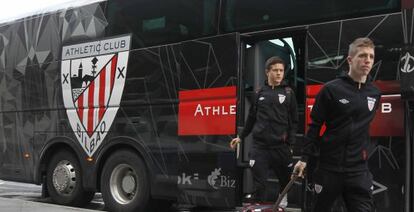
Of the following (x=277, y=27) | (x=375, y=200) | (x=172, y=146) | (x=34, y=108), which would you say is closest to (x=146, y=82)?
(x=172, y=146)

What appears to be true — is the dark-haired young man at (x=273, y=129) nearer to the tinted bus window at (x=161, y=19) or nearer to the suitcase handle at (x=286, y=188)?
the suitcase handle at (x=286, y=188)

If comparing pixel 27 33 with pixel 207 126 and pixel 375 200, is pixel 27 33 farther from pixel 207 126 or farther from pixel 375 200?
pixel 375 200

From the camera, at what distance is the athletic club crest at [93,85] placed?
8.41 metres

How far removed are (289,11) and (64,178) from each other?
15.8 feet

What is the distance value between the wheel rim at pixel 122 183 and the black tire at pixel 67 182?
84cm

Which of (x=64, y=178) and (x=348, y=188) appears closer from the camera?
(x=348, y=188)

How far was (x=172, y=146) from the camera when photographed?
7.60 meters

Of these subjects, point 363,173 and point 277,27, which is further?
point 277,27

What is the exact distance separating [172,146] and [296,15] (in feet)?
8.06

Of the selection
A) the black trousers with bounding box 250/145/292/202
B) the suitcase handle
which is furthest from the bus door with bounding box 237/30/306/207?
the suitcase handle

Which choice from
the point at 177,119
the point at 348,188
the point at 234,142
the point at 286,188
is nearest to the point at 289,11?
the point at 234,142

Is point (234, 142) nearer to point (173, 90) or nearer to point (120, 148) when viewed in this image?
point (173, 90)

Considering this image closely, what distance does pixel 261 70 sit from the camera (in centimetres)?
707

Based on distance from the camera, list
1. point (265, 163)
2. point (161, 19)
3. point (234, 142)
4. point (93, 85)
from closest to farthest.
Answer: point (265, 163)
point (234, 142)
point (161, 19)
point (93, 85)
